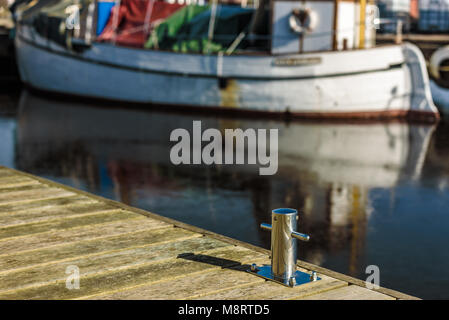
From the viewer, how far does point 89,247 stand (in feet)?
16.5

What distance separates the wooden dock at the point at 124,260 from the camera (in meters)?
4.12

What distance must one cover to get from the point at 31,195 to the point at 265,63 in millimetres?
13266

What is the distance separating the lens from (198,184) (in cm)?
1081

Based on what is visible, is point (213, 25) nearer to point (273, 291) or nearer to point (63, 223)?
point (63, 223)

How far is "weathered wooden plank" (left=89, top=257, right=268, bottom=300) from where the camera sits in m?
4.06

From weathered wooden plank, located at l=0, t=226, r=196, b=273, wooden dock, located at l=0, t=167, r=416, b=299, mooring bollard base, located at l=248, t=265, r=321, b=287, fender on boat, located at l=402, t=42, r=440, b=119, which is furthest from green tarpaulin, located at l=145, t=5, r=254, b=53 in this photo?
mooring bollard base, located at l=248, t=265, r=321, b=287

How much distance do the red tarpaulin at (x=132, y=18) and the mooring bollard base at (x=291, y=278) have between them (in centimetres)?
1847

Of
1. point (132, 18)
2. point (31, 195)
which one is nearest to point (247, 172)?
point (31, 195)

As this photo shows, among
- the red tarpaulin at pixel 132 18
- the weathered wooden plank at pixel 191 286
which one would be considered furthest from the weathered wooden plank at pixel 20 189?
the red tarpaulin at pixel 132 18

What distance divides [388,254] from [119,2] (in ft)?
57.4

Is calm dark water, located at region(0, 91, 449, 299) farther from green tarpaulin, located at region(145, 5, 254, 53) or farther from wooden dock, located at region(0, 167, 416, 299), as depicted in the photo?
green tarpaulin, located at region(145, 5, 254, 53)

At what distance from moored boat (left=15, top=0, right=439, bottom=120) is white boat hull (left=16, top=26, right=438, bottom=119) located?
0.09 ft

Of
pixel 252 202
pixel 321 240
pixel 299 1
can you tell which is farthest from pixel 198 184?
pixel 299 1
